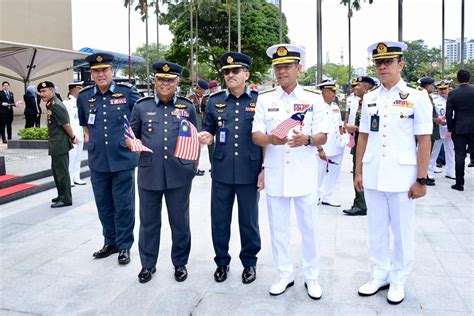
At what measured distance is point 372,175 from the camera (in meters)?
3.30

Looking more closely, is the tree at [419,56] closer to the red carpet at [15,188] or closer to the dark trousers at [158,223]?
the red carpet at [15,188]

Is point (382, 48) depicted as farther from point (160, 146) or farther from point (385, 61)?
point (160, 146)

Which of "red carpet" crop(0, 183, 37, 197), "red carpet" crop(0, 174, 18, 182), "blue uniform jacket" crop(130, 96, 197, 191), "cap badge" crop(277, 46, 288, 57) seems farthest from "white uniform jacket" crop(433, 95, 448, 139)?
"red carpet" crop(0, 174, 18, 182)

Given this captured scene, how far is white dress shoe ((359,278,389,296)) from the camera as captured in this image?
334cm

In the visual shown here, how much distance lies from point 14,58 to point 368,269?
13798 mm

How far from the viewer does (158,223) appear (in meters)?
3.81

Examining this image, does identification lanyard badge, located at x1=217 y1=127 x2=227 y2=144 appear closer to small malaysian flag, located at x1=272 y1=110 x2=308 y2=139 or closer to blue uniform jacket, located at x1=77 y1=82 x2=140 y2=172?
small malaysian flag, located at x1=272 y1=110 x2=308 y2=139

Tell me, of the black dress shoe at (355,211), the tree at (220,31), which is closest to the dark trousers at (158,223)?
the black dress shoe at (355,211)

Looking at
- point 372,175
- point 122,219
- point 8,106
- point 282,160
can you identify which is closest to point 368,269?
point 372,175

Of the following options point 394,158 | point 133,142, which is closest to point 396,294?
point 394,158

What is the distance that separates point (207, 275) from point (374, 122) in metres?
1.93

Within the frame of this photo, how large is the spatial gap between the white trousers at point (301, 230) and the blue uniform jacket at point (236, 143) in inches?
12.3

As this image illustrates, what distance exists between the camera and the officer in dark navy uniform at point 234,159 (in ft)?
11.5

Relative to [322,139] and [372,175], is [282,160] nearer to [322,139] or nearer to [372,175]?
[322,139]
